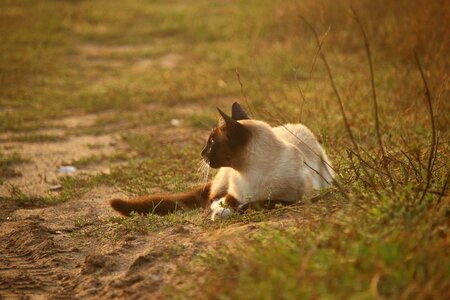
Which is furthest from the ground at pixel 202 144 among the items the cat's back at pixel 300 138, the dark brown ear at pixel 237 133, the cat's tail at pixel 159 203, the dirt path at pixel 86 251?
the dark brown ear at pixel 237 133

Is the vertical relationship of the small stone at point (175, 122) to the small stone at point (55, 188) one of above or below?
above

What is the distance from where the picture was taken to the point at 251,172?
4.54 meters

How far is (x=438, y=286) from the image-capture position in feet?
8.69

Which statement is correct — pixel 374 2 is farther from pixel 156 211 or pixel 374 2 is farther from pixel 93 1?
pixel 93 1

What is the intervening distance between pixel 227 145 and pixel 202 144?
2.18 m

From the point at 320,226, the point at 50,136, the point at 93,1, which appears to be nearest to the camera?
the point at 320,226

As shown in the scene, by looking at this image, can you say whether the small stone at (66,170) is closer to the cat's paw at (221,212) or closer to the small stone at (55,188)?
the small stone at (55,188)

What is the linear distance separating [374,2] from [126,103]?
4.37 metres

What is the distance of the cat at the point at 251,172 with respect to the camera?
4453 mm

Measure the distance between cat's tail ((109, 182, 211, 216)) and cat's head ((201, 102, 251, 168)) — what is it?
1.23ft

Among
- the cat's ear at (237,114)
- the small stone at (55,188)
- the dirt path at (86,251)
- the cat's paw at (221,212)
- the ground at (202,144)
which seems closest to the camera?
the ground at (202,144)

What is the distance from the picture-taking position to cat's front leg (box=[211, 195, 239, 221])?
14.4 ft

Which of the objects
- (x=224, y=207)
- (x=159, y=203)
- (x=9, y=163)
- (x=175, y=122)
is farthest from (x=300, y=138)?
(x=9, y=163)

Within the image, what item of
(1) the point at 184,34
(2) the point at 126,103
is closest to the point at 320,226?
(2) the point at 126,103
